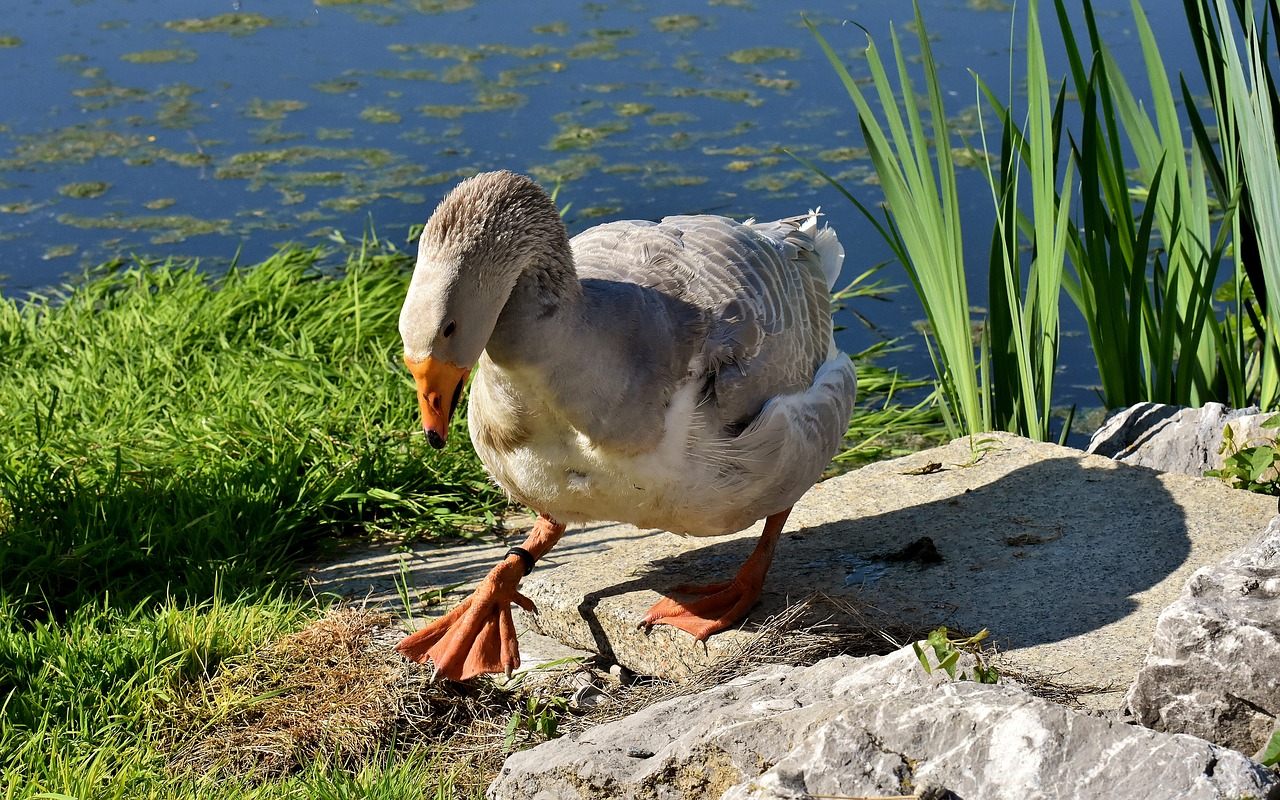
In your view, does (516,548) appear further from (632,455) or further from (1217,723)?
(1217,723)

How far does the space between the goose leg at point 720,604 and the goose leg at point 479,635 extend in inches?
15.9

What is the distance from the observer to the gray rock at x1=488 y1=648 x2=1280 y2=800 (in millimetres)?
1856

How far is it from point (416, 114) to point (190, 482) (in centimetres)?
450

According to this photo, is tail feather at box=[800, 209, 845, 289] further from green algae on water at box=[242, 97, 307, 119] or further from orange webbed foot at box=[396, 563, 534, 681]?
green algae on water at box=[242, 97, 307, 119]

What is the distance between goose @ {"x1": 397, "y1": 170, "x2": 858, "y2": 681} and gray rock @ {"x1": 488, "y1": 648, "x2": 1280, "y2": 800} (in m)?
0.85

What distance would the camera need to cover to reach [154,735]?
3.19 m

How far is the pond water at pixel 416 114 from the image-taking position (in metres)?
6.98

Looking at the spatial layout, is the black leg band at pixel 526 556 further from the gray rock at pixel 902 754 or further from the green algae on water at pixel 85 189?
the green algae on water at pixel 85 189

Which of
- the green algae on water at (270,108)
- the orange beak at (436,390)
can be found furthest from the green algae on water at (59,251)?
the orange beak at (436,390)

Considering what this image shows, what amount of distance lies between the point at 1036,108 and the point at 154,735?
3.27m

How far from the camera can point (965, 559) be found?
147 inches

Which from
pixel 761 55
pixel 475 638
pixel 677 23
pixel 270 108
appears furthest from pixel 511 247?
pixel 677 23

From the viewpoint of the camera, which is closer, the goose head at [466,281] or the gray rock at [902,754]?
the gray rock at [902,754]

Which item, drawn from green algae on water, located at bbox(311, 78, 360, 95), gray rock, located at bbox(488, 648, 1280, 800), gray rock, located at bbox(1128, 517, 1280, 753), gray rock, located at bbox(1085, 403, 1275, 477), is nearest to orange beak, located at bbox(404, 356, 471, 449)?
gray rock, located at bbox(488, 648, 1280, 800)
